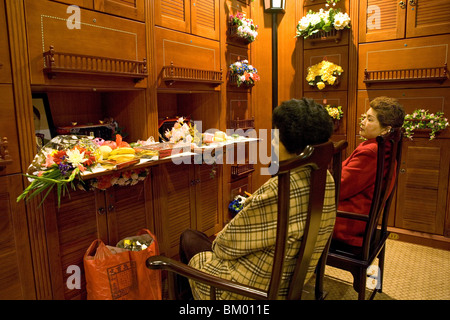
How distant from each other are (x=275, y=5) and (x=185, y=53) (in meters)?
1.34

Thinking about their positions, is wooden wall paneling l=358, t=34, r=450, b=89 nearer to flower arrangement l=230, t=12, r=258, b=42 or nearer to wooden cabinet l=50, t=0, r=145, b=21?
flower arrangement l=230, t=12, r=258, b=42

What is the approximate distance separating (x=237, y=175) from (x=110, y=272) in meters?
1.57

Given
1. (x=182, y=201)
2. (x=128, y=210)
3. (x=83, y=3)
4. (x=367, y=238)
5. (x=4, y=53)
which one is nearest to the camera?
(x=4, y=53)

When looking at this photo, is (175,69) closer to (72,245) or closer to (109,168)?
(109,168)

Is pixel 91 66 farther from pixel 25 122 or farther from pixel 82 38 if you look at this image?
pixel 25 122

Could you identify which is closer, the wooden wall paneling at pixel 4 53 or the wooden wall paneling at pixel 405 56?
the wooden wall paneling at pixel 4 53

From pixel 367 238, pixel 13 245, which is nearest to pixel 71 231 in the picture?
pixel 13 245

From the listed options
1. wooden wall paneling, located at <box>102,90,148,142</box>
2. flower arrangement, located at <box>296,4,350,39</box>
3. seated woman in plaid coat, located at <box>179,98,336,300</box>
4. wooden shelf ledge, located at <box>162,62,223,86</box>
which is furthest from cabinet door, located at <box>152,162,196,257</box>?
flower arrangement, located at <box>296,4,350,39</box>

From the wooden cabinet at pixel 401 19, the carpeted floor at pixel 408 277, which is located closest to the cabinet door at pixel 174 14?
the wooden cabinet at pixel 401 19

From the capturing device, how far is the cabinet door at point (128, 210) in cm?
211

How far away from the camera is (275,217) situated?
1.18 m

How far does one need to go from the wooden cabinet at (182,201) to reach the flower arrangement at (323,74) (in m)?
1.37

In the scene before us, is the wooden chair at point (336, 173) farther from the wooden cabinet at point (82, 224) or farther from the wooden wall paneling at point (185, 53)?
the wooden wall paneling at point (185, 53)

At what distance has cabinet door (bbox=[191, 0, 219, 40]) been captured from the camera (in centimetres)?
262
